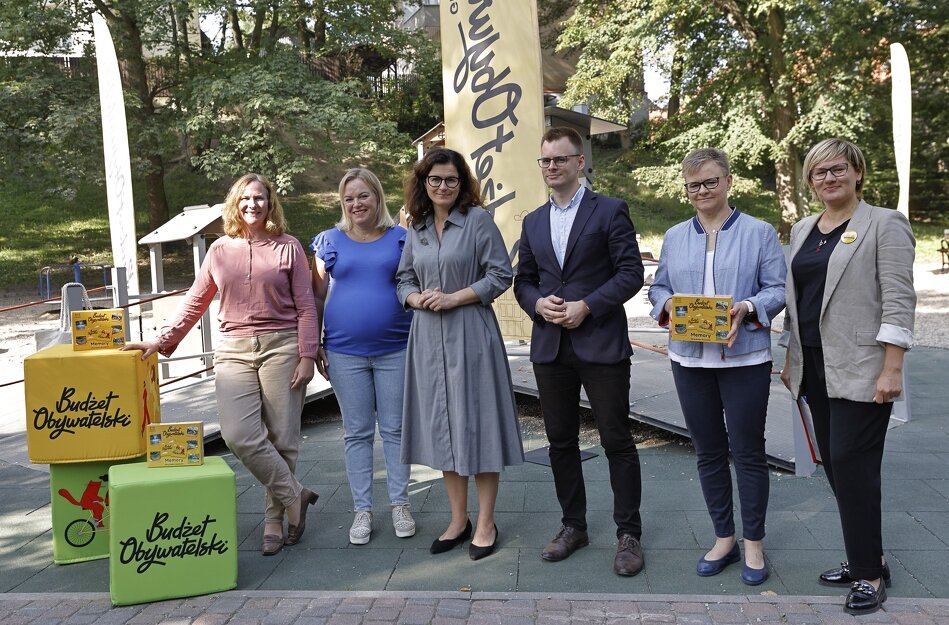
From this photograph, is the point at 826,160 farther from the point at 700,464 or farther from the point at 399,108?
the point at 399,108

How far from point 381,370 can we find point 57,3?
20.1 m

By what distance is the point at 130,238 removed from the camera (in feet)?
24.1

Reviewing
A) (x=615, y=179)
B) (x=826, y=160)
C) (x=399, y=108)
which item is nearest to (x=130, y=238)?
(x=826, y=160)

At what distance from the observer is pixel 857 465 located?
3281 millimetres

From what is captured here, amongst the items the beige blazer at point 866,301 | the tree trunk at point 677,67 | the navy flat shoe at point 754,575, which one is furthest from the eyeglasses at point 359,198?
the tree trunk at point 677,67

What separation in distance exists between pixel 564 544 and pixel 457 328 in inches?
44.4

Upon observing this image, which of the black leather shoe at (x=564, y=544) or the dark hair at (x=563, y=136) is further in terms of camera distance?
the black leather shoe at (x=564, y=544)

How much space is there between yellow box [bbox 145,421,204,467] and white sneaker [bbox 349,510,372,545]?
2.88 ft

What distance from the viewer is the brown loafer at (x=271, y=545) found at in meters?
4.12

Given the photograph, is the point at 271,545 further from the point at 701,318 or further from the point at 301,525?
the point at 701,318

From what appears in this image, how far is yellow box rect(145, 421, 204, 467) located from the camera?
3734 millimetres

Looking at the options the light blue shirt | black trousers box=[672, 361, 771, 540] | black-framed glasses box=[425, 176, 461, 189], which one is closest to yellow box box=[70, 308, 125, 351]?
black-framed glasses box=[425, 176, 461, 189]

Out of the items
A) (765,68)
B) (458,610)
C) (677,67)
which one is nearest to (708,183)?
(458,610)

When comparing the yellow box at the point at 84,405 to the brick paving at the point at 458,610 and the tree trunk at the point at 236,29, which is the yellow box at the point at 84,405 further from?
the tree trunk at the point at 236,29
